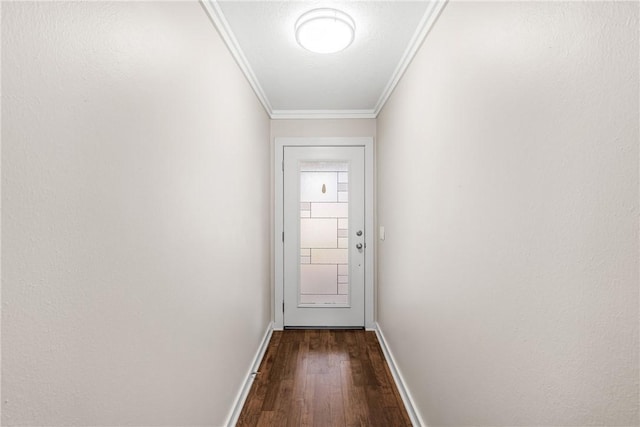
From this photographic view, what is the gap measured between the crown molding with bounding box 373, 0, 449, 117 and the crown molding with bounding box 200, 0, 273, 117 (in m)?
1.05

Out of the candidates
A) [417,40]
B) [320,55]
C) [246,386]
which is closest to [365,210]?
[320,55]

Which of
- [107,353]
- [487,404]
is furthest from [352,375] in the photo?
[107,353]

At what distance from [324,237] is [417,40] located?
2.10m

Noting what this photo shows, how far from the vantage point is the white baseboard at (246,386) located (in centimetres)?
198

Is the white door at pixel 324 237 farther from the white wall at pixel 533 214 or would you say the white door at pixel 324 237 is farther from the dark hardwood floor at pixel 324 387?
the white wall at pixel 533 214

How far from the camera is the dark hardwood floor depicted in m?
2.07

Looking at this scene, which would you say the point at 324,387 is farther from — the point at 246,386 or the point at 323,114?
the point at 323,114

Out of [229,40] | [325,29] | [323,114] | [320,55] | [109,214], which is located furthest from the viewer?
[323,114]

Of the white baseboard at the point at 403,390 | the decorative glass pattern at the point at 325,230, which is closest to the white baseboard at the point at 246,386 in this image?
the decorative glass pattern at the point at 325,230

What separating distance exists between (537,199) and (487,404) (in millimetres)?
767

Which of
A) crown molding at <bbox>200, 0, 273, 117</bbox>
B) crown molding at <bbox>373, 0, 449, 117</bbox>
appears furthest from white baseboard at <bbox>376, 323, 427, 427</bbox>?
crown molding at <bbox>200, 0, 273, 117</bbox>

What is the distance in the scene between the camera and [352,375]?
2566mm

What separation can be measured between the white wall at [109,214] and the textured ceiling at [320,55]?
27 centimetres

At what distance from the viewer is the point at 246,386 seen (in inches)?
90.6
